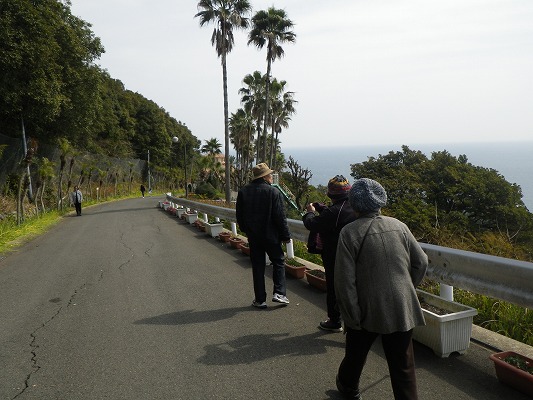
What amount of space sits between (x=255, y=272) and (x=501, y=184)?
127 feet

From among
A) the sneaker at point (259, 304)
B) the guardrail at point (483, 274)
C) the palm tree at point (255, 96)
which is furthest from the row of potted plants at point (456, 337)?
the palm tree at point (255, 96)

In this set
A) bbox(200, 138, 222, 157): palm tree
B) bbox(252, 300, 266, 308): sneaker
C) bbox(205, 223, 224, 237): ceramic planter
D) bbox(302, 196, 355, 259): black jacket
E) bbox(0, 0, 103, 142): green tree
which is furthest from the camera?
bbox(200, 138, 222, 157): palm tree

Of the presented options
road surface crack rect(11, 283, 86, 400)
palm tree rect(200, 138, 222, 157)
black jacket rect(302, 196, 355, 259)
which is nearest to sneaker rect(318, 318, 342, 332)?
black jacket rect(302, 196, 355, 259)

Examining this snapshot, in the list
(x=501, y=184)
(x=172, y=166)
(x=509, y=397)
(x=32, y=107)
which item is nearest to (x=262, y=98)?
(x=501, y=184)

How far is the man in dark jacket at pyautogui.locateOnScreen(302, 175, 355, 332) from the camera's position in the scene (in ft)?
14.7

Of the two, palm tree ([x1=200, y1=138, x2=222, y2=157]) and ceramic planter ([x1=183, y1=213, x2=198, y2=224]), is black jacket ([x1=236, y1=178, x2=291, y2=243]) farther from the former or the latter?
palm tree ([x1=200, y1=138, x2=222, y2=157])

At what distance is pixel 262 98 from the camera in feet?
155

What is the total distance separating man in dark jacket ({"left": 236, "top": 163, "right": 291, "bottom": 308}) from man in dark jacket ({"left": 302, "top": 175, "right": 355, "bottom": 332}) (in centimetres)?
116

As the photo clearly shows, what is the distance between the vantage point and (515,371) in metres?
3.43

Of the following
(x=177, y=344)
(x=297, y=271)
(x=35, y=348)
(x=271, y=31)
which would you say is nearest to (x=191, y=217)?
(x=297, y=271)

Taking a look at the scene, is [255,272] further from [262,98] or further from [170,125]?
[170,125]

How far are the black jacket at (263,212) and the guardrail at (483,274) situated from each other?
189 centimetres

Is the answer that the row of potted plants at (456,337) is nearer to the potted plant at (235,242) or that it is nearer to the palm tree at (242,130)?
the potted plant at (235,242)

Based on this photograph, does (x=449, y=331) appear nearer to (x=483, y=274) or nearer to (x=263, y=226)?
(x=483, y=274)
